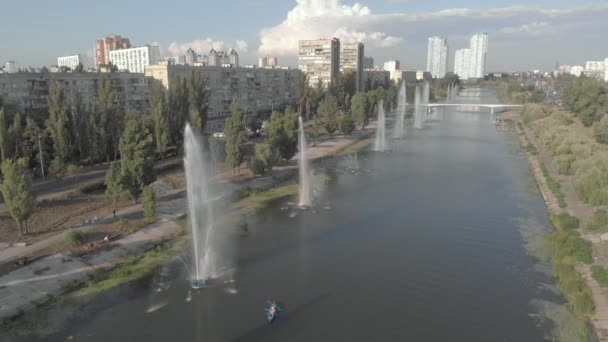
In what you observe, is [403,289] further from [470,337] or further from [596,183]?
[596,183]

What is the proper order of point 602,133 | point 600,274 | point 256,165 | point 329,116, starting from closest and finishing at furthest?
point 600,274
point 256,165
point 602,133
point 329,116

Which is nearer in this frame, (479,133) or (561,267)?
(561,267)

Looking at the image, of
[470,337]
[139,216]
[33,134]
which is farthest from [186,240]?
[33,134]

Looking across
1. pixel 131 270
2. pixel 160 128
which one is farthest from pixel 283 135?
pixel 131 270

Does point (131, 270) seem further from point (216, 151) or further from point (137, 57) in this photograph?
point (137, 57)

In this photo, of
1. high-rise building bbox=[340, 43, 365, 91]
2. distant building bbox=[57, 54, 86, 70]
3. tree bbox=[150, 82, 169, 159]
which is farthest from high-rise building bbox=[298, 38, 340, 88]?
tree bbox=[150, 82, 169, 159]

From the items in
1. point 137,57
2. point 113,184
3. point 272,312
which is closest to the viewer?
point 272,312

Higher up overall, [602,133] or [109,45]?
[109,45]
